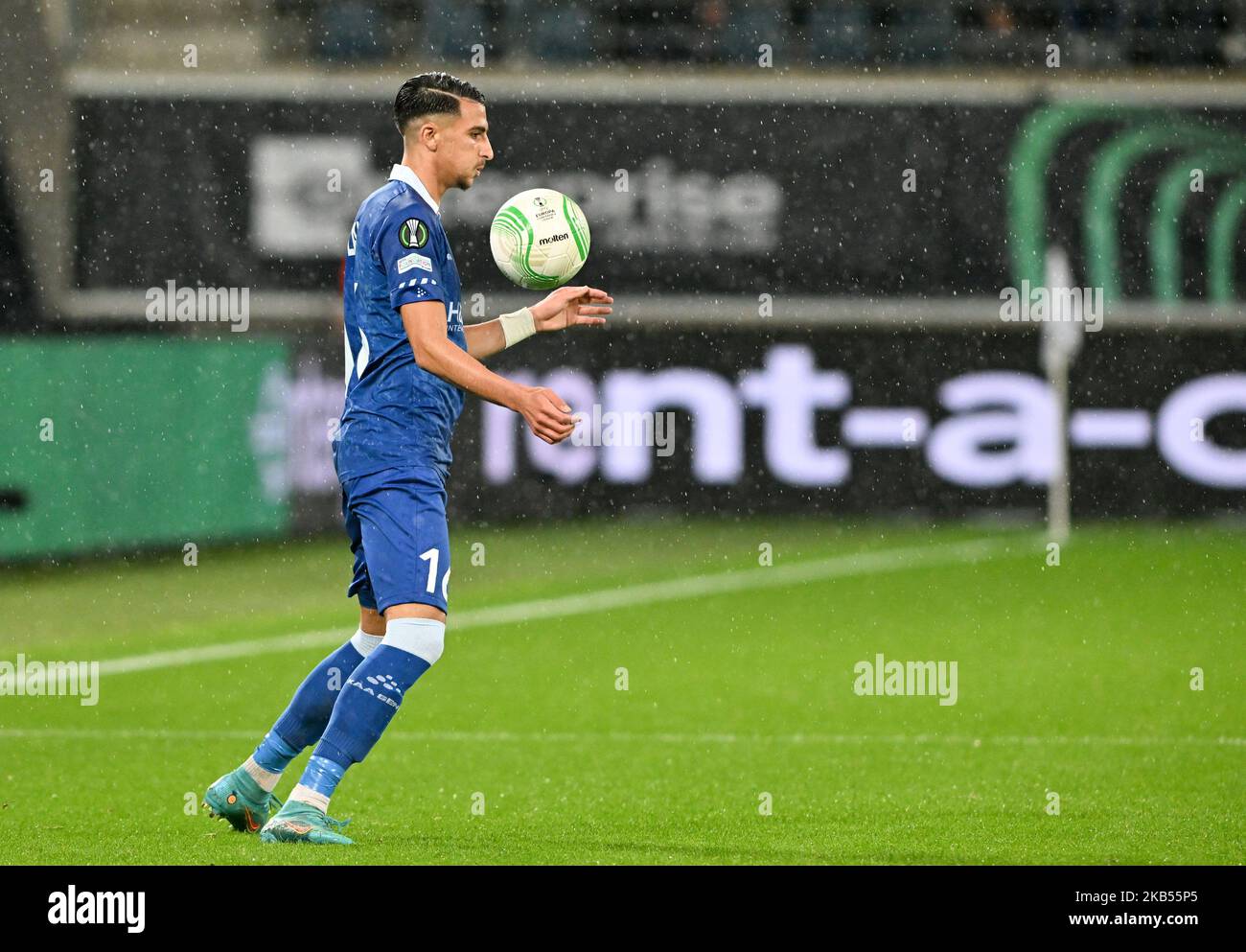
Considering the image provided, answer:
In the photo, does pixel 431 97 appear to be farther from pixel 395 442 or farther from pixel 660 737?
pixel 660 737

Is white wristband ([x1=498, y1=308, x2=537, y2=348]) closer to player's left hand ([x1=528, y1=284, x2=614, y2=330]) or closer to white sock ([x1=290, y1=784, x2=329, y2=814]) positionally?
player's left hand ([x1=528, y1=284, x2=614, y2=330])

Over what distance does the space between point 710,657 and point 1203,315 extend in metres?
9.21

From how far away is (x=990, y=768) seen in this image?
25.3 ft

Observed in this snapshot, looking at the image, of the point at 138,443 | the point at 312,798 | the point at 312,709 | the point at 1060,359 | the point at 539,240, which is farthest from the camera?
the point at 1060,359

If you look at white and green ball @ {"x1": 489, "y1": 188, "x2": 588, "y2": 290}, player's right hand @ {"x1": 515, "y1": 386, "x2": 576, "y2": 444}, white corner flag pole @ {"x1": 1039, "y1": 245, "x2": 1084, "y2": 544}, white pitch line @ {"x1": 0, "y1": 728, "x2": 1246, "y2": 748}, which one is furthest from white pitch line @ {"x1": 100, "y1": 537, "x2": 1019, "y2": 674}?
player's right hand @ {"x1": 515, "y1": 386, "x2": 576, "y2": 444}

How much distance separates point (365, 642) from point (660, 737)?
8.86 ft

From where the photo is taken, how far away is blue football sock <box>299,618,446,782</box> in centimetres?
571

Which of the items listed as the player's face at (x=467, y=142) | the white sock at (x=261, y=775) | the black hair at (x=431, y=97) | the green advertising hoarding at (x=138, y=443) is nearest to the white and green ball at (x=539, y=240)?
the player's face at (x=467, y=142)

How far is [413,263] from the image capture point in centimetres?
579

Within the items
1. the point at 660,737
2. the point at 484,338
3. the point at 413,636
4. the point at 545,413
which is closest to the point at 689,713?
the point at 660,737

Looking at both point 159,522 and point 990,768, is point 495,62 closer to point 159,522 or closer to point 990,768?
point 159,522

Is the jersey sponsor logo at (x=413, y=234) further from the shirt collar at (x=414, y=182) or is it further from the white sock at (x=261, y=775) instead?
the white sock at (x=261, y=775)

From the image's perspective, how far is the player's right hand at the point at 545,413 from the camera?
5633 mm

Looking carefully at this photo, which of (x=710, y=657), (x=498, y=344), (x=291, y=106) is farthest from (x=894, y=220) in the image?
(x=498, y=344)
